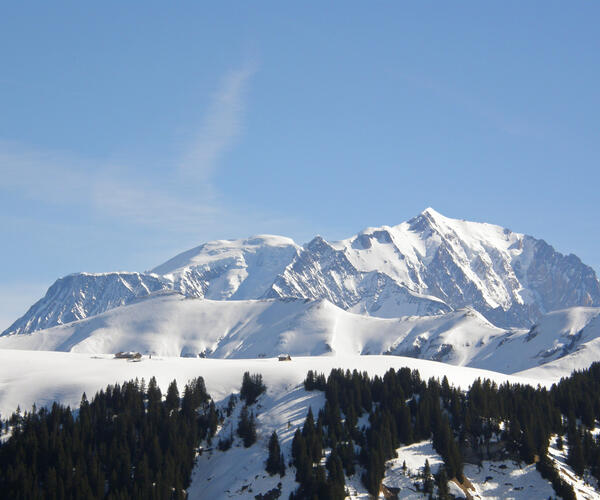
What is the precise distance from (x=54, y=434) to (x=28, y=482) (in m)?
19.4

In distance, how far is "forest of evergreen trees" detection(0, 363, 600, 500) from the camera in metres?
146

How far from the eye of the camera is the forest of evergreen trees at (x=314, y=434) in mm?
145925

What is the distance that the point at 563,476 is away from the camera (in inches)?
5782

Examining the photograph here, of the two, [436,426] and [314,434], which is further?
[436,426]

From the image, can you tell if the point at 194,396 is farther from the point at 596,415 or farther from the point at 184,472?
the point at 596,415

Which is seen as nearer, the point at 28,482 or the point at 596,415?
the point at 28,482

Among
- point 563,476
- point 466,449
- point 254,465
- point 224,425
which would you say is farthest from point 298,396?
point 563,476

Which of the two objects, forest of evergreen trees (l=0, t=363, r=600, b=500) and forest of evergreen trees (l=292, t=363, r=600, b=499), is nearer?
forest of evergreen trees (l=0, t=363, r=600, b=500)

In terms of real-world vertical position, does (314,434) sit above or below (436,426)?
below

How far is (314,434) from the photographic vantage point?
6147 inches

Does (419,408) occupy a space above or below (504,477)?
above

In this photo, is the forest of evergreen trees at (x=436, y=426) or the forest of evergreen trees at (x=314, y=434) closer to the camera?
the forest of evergreen trees at (x=314, y=434)

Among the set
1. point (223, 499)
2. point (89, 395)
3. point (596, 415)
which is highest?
point (89, 395)

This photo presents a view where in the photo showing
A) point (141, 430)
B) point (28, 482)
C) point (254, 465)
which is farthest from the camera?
point (141, 430)
